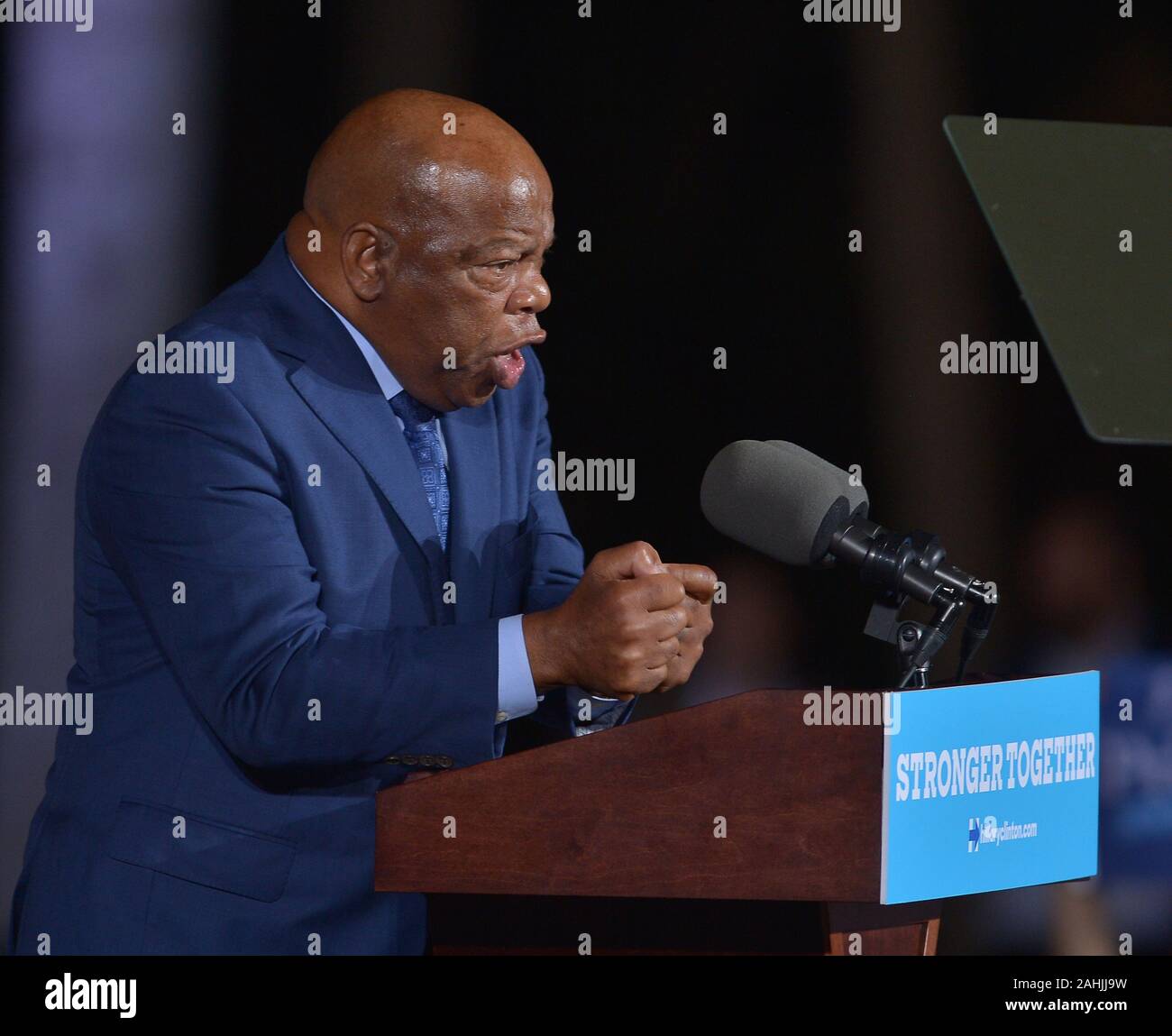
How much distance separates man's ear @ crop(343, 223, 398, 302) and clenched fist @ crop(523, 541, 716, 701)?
0.57 m

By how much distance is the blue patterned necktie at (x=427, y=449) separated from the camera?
2.06 metres

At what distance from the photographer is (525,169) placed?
6.28 feet

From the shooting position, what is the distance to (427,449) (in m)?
2.08

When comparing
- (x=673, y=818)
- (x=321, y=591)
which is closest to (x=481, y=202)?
(x=321, y=591)

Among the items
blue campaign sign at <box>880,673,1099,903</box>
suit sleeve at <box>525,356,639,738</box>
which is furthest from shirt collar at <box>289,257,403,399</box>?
blue campaign sign at <box>880,673,1099,903</box>

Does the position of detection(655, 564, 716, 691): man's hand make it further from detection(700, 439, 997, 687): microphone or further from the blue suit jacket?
the blue suit jacket

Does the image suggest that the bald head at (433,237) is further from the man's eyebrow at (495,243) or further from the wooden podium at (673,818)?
the wooden podium at (673,818)

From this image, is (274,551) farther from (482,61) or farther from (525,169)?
(482,61)

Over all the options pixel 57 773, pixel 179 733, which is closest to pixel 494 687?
pixel 179 733

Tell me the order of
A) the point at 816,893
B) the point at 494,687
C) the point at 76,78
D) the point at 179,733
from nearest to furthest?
1. the point at 816,893
2. the point at 494,687
3. the point at 179,733
4. the point at 76,78

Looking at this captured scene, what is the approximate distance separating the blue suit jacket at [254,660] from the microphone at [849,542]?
37 centimetres

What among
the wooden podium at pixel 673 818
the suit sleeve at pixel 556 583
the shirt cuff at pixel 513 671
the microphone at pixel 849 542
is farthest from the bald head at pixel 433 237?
the wooden podium at pixel 673 818

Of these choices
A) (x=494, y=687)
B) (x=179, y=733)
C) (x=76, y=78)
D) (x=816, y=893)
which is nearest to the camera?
(x=816, y=893)

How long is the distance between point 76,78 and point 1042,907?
8.99ft
